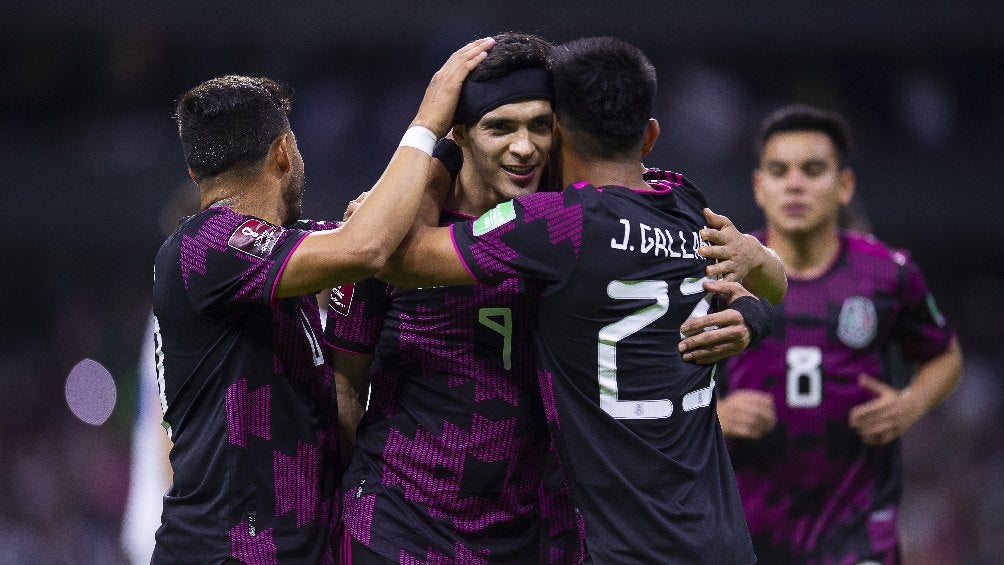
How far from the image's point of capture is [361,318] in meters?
3.64

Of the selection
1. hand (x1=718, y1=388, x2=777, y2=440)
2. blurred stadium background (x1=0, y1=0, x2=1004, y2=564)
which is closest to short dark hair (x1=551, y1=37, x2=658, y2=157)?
hand (x1=718, y1=388, x2=777, y2=440)

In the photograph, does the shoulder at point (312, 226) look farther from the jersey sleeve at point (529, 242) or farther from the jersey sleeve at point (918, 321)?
the jersey sleeve at point (918, 321)

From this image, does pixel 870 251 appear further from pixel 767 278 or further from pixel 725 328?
pixel 725 328

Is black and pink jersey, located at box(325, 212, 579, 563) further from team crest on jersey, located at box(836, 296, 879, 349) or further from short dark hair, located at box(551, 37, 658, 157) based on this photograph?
team crest on jersey, located at box(836, 296, 879, 349)

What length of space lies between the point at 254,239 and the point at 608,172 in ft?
3.25

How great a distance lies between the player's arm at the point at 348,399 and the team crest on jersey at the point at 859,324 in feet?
7.99

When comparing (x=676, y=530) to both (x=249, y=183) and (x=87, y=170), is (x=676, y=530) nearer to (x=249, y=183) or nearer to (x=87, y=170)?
(x=249, y=183)

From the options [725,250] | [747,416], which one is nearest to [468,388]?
[725,250]

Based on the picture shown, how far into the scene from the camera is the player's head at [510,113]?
346cm

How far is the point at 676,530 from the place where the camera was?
3.22 meters

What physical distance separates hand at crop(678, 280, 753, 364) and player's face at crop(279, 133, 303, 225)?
1239mm

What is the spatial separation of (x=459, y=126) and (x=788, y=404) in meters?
2.38

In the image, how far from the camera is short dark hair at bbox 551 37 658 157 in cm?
328

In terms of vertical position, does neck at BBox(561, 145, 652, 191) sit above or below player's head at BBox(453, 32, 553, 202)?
below
